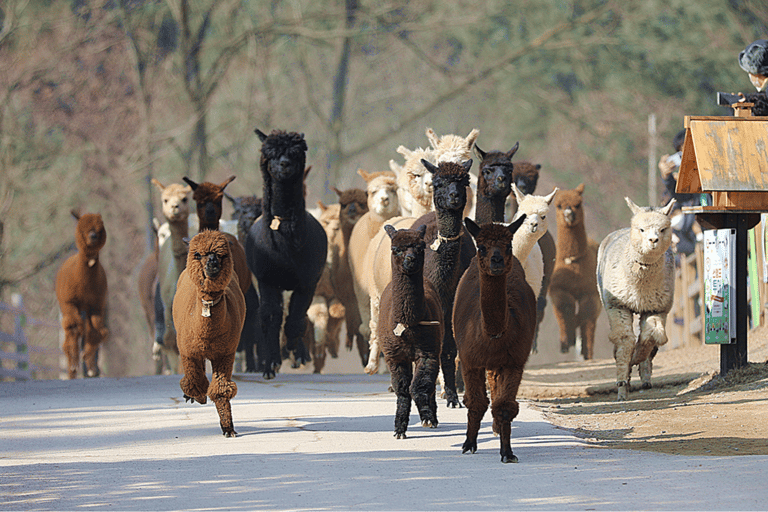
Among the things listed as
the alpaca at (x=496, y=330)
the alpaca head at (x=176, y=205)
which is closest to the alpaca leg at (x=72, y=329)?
the alpaca head at (x=176, y=205)

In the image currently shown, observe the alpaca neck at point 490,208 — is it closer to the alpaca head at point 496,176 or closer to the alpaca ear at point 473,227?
the alpaca head at point 496,176

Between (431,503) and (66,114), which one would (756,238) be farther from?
(66,114)

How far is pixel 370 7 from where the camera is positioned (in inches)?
1132

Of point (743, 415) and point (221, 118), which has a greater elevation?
point (221, 118)

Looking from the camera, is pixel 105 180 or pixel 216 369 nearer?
pixel 216 369

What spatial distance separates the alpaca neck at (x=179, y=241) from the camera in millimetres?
13531

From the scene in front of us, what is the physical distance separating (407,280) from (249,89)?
20.4m

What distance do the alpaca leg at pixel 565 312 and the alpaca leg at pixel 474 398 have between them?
979 centimetres

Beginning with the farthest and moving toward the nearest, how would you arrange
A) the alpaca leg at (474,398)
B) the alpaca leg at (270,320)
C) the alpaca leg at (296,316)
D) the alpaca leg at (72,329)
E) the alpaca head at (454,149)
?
the alpaca leg at (72,329) < the alpaca leg at (296,316) < the alpaca leg at (270,320) < the alpaca head at (454,149) < the alpaca leg at (474,398)

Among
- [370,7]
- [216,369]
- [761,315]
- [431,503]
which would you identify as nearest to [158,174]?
[370,7]

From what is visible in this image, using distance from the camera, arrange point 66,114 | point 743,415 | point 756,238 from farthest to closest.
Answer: point 66,114 → point 756,238 → point 743,415

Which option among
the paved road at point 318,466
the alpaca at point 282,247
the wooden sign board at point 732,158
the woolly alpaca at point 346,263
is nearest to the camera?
the paved road at point 318,466

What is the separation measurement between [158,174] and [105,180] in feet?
6.62

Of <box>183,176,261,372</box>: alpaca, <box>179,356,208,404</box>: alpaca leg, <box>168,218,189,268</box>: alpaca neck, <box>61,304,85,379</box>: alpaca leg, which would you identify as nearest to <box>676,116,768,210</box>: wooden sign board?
<box>183,176,261,372</box>: alpaca
